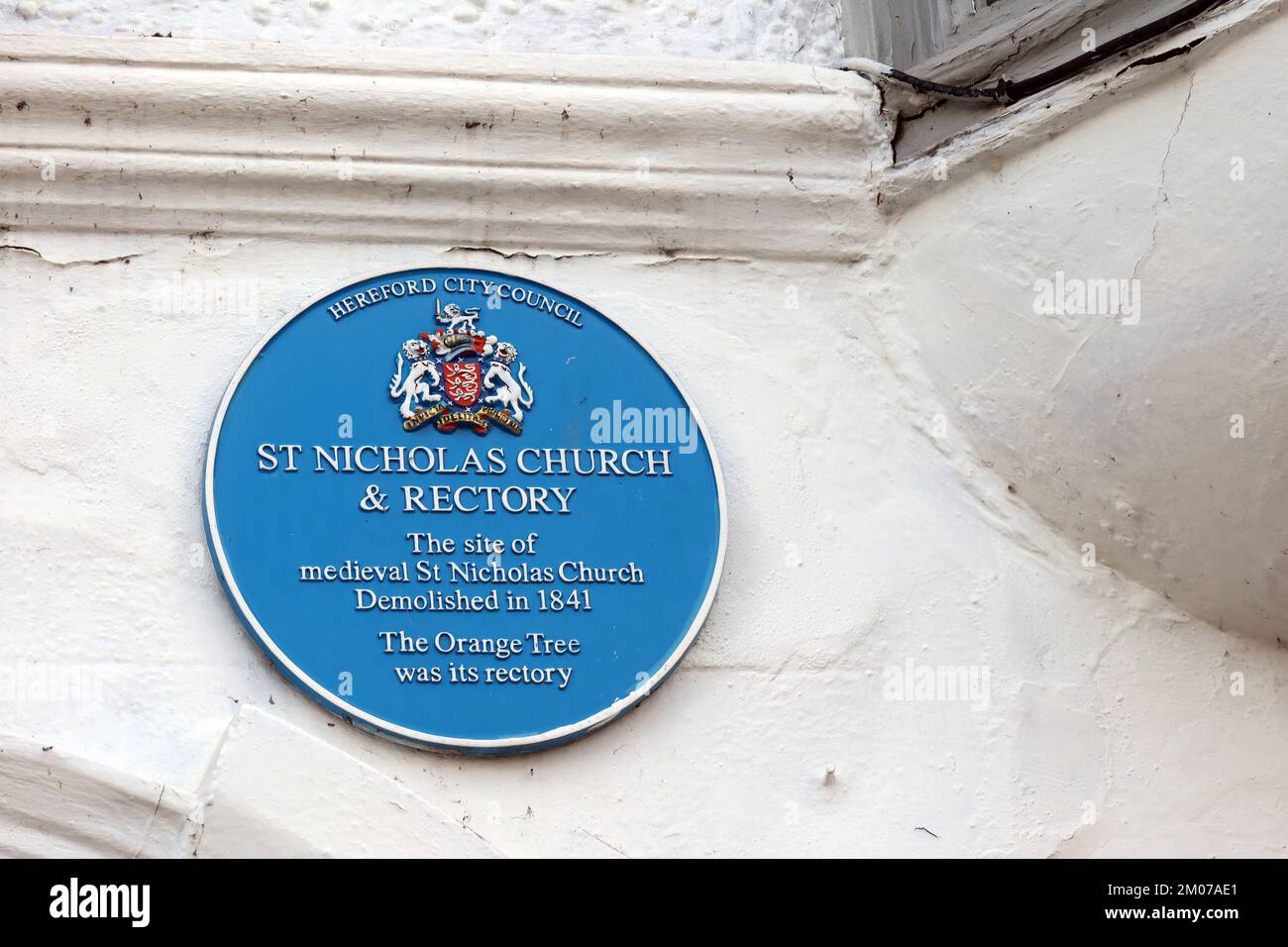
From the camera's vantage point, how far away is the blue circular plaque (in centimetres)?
326

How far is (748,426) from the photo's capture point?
363cm

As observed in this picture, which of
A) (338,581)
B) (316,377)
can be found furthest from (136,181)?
(338,581)

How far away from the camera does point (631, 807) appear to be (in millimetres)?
3256

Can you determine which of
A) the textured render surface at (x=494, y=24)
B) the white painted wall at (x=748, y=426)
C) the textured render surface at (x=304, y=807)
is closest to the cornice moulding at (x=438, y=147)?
the white painted wall at (x=748, y=426)

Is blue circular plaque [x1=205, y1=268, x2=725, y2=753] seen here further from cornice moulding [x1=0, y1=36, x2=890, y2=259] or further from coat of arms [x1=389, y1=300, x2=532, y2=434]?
cornice moulding [x1=0, y1=36, x2=890, y2=259]

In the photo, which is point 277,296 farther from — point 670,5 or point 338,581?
point 670,5

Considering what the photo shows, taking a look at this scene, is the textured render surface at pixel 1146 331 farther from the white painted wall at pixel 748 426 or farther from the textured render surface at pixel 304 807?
the textured render surface at pixel 304 807

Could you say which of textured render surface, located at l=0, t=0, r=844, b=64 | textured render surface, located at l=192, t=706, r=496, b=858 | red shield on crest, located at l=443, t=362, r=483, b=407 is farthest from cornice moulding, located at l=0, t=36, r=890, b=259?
textured render surface, located at l=192, t=706, r=496, b=858

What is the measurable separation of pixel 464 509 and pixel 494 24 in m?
1.14

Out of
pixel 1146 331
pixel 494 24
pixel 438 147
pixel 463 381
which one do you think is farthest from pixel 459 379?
pixel 1146 331

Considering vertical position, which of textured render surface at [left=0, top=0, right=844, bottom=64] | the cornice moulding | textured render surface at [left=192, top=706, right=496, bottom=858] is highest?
textured render surface at [left=0, top=0, right=844, bottom=64]

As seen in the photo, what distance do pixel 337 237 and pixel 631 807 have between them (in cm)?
130

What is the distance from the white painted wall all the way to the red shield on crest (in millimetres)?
251

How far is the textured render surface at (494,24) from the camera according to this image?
3713 millimetres
